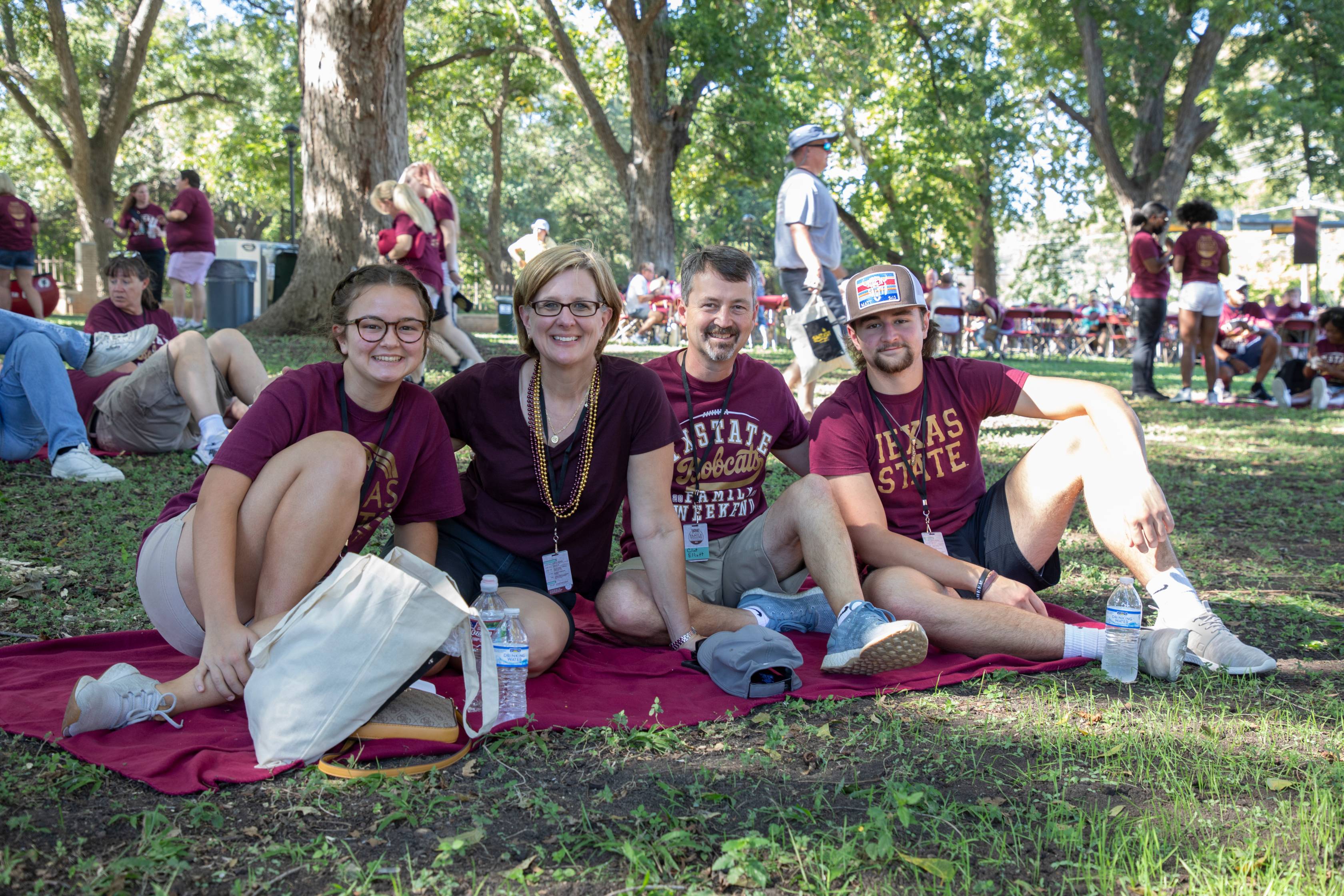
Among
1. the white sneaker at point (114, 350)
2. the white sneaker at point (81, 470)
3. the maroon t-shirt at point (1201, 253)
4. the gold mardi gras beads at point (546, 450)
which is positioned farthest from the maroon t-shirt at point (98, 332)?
the maroon t-shirt at point (1201, 253)

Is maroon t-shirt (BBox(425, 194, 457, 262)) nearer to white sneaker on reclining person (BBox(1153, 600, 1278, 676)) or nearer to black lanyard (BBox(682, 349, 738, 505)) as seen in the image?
black lanyard (BBox(682, 349, 738, 505))

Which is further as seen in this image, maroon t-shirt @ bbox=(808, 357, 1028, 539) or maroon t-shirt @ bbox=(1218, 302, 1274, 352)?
maroon t-shirt @ bbox=(1218, 302, 1274, 352)

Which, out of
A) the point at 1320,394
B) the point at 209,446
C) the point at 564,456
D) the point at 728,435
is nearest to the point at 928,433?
the point at 728,435

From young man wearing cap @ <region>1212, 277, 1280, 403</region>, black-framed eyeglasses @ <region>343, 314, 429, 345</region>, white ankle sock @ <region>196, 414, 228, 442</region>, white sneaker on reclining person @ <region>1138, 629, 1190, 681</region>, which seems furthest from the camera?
young man wearing cap @ <region>1212, 277, 1280, 403</region>

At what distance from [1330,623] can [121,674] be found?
4.06 meters

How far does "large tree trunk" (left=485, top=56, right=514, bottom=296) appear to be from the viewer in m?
29.1

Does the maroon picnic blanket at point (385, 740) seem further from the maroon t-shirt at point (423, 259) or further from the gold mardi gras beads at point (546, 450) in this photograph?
the maroon t-shirt at point (423, 259)

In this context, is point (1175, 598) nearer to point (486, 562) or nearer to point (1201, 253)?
point (486, 562)

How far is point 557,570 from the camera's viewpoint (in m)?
3.45

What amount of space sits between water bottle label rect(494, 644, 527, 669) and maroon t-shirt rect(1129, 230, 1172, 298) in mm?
10007

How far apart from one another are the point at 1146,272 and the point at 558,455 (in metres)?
9.63

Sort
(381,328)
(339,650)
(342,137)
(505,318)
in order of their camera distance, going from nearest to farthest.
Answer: (339,650)
(381,328)
(342,137)
(505,318)

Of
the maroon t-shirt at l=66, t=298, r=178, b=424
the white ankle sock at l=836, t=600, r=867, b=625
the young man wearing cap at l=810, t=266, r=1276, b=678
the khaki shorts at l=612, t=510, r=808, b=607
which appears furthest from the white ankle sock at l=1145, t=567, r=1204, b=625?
the maroon t-shirt at l=66, t=298, r=178, b=424

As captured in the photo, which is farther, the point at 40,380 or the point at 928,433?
the point at 40,380
